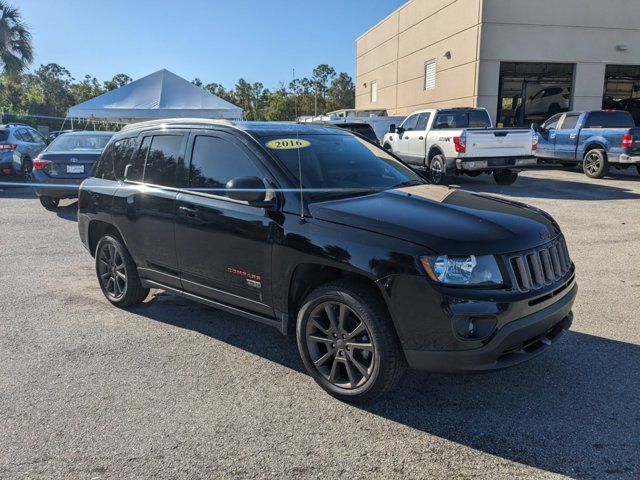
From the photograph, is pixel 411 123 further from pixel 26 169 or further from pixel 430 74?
pixel 26 169

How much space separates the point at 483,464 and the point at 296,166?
2311 mm

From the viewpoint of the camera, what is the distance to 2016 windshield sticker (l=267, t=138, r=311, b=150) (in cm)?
396

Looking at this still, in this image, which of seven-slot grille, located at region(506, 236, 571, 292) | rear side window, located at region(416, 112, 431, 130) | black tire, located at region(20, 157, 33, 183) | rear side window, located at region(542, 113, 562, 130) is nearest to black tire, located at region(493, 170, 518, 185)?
rear side window, located at region(416, 112, 431, 130)

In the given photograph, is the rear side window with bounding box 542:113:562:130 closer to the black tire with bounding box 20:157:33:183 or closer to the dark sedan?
the dark sedan

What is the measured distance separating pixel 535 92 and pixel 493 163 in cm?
1593

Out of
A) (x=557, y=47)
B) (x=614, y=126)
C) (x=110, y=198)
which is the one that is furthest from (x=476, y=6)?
(x=110, y=198)

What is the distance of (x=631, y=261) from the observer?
6.61 m

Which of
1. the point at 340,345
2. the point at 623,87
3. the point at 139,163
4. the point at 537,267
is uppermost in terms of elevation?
the point at 623,87

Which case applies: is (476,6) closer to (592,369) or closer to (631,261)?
(631,261)

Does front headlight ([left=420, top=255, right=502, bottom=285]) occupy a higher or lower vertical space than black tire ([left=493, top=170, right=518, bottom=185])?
higher

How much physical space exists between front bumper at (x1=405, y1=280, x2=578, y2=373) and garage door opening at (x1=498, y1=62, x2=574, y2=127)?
71.4 feet

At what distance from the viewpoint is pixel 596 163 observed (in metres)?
14.9

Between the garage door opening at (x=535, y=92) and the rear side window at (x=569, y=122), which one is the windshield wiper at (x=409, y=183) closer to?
the rear side window at (x=569, y=122)

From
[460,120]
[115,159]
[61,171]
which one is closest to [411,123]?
[460,120]
